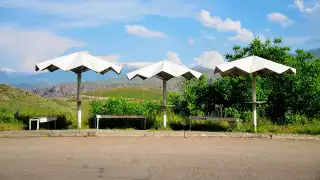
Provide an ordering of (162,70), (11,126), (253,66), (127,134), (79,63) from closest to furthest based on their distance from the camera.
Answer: (127,134), (253,66), (79,63), (162,70), (11,126)

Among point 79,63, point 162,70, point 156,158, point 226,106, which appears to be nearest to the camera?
point 156,158

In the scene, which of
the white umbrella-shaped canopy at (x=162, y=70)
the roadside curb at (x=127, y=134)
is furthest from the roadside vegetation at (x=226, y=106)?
the white umbrella-shaped canopy at (x=162, y=70)

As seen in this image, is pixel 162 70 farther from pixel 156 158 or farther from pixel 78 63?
pixel 156 158

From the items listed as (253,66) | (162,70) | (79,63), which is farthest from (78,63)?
(253,66)

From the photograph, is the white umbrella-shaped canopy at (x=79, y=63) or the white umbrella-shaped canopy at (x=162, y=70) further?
the white umbrella-shaped canopy at (x=162, y=70)

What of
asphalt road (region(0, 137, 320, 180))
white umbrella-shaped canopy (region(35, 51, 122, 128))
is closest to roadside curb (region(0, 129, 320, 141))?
asphalt road (region(0, 137, 320, 180))

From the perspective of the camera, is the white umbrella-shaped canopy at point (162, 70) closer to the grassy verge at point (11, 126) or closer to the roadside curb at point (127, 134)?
the roadside curb at point (127, 134)

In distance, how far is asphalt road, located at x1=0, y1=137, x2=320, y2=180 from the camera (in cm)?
714

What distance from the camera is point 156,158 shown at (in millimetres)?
8891

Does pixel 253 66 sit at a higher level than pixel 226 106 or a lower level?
higher

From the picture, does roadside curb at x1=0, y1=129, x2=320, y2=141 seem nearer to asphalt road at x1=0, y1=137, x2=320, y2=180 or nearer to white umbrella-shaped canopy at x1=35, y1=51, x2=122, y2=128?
asphalt road at x1=0, y1=137, x2=320, y2=180

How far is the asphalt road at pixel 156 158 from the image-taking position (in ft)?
23.4

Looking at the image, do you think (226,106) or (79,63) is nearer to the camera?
(79,63)

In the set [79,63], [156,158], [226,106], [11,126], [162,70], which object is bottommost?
[156,158]
